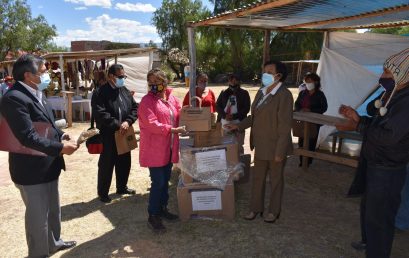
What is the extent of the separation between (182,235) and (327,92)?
4424 mm

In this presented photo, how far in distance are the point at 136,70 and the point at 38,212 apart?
10104mm

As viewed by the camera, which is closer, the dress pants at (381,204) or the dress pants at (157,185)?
the dress pants at (381,204)

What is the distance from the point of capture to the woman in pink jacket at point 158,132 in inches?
139

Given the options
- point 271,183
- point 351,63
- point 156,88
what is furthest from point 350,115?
point 351,63

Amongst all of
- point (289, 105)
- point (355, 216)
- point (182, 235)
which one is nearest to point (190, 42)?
point (289, 105)

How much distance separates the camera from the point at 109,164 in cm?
461

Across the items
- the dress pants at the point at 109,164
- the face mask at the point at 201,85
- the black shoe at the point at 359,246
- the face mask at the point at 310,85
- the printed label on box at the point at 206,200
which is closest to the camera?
the black shoe at the point at 359,246

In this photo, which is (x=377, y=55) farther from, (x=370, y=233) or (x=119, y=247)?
(x=119, y=247)

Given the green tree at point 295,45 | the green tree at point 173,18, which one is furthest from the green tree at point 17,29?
the green tree at point 295,45

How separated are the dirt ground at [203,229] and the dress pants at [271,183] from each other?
20 centimetres

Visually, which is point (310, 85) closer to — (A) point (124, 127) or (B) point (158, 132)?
(A) point (124, 127)

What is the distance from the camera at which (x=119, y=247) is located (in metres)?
3.57

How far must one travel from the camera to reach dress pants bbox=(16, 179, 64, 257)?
290 centimetres

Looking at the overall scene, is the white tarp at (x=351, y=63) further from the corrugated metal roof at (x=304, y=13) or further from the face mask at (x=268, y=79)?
the face mask at (x=268, y=79)
